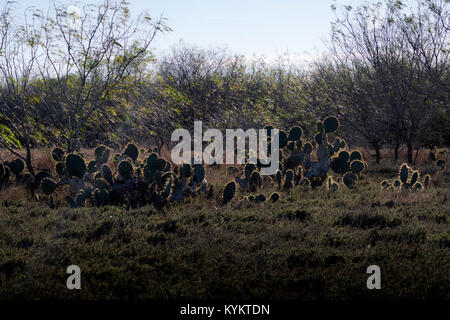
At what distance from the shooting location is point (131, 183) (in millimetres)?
8797

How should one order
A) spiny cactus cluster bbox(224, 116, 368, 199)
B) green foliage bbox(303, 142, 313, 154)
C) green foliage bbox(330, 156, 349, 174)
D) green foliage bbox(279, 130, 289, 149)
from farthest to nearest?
green foliage bbox(303, 142, 313, 154)
green foliage bbox(279, 130, 289, 149)
green foliage bbox(330, 156, 349, 174)
spiny cactus cluster bbox(224, 116, 368, 199)

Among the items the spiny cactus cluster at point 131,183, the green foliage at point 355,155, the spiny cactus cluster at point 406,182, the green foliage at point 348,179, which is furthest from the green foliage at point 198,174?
the green foliage at point 355,155

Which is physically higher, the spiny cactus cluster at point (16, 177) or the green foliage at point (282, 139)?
the green foliage at point (282, 139)

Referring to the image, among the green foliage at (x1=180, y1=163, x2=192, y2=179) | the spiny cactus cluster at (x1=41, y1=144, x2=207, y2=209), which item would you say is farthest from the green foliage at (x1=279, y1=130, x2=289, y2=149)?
the green foliage at (x1=180, y1=163, x2=192, y2=179)

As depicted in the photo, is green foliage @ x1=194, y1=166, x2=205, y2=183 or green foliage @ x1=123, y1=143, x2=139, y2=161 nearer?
green foliage @ x1=194, y1=166, x2=205, y2=183

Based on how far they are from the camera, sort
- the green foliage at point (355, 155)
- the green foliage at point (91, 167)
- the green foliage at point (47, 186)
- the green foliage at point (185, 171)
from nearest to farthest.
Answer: the green foliage at point (47, 186)
the green foliage at point (185, 171)
the green foliage at point (91, 167)
the green foliage at point (355, 155)

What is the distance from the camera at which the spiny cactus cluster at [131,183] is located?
27.4 feet

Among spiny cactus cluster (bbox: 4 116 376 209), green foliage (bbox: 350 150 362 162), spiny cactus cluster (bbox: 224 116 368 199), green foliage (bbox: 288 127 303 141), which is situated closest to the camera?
spiny cactus cluster (bbox: 4 116 376 209)

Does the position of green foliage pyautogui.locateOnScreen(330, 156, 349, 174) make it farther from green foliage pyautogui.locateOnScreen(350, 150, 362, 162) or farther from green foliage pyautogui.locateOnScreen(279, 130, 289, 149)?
green foliage pyautogui.locateOnScreen(279, 130, 289, 149)

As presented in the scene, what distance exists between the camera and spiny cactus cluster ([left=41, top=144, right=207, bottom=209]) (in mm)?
8352

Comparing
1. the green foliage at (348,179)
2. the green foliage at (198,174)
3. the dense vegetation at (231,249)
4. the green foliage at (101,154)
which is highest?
the green foliage at (101,154)

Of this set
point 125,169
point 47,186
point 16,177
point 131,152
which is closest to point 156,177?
point 125,169

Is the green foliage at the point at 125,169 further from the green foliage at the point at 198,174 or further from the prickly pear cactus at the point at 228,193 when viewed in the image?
the prickly pear cactus at the point at 228,193
